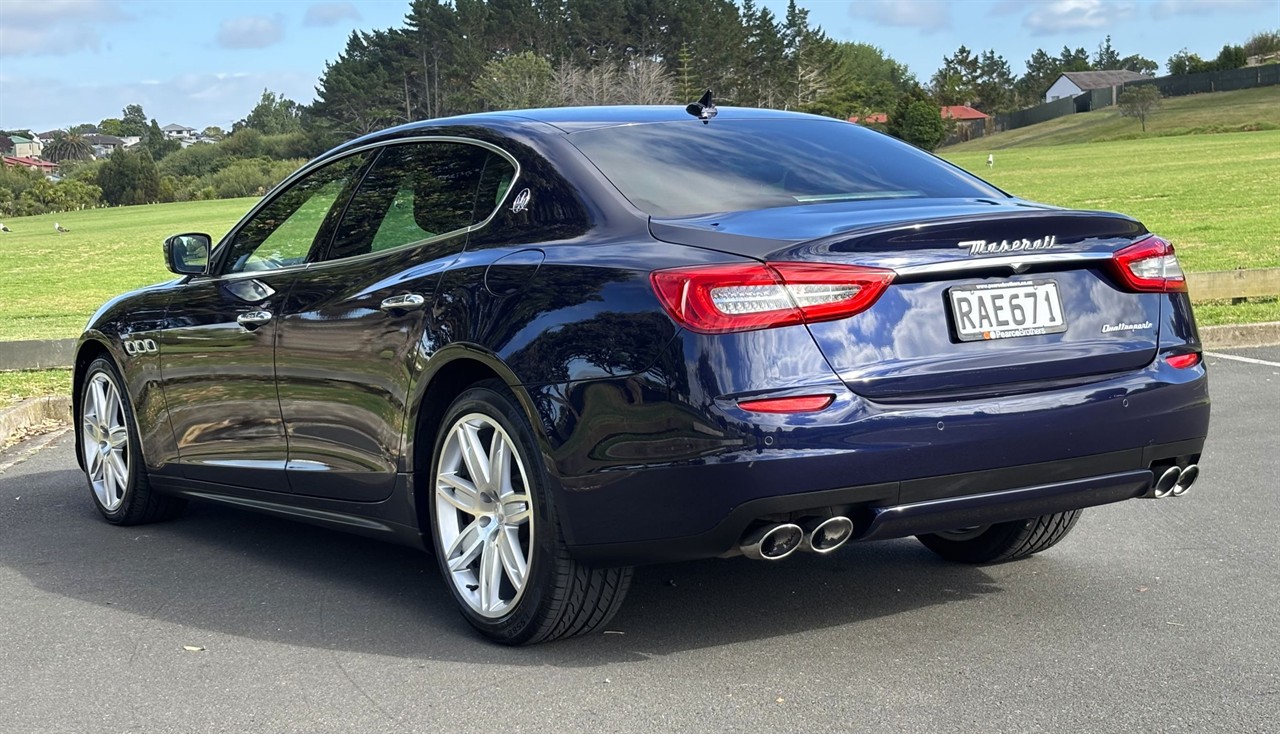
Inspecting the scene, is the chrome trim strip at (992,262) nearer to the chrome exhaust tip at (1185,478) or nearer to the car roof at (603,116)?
the chrome exhaust tip at (1185,478)

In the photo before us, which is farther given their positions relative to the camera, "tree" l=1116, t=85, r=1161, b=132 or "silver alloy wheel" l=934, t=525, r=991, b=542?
"tree" l=1116, t=85, r=1161, b=132

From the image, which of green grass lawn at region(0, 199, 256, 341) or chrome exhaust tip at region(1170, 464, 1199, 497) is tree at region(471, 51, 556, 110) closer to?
green grass lawn at region(0, 199, 256, 341)

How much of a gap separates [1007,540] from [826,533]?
4.88ft

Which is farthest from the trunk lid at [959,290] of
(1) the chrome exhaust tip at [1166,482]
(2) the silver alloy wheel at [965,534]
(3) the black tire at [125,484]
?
(3) the black tire at [125,484]

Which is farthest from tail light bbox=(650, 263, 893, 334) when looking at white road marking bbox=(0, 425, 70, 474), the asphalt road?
white road marking bbox=(0, 425, 70, 474)

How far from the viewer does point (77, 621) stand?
5.11 meters

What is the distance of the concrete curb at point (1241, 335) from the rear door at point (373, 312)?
8305mm

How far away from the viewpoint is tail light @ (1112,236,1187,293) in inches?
171

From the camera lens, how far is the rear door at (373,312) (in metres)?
4.84

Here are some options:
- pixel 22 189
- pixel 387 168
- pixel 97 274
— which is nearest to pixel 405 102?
pixel 22 189

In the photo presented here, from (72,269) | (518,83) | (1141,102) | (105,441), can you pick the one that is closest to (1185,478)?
(105,441)

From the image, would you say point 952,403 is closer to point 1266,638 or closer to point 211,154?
point 1266,638

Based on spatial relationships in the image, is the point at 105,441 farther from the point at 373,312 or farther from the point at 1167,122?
the point at 1167,122

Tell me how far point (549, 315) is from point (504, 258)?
359 mm
